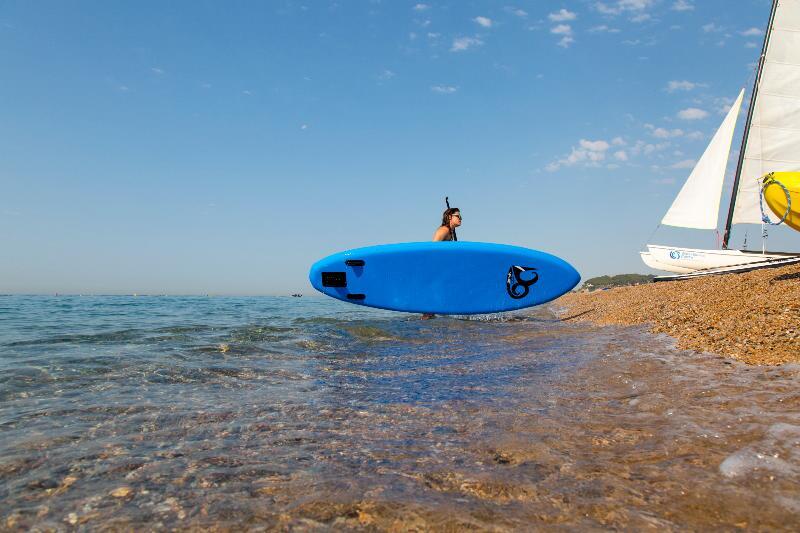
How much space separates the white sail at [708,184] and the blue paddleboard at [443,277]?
62.1 feet

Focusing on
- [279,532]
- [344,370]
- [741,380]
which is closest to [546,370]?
[741,380]

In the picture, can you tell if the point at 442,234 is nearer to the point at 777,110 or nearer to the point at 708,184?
the point at 777,110

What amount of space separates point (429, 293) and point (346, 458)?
649cm

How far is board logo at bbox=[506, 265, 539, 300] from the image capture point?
8531 millimetres

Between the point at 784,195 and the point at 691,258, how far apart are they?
13374mm

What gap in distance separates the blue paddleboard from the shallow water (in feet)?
13.0

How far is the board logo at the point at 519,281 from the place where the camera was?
28.0 ft

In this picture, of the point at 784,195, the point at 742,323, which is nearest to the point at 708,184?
the point at 784,195

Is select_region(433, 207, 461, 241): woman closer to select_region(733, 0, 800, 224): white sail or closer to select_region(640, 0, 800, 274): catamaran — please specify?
select_region(640, 0, 800, 274): catamaran

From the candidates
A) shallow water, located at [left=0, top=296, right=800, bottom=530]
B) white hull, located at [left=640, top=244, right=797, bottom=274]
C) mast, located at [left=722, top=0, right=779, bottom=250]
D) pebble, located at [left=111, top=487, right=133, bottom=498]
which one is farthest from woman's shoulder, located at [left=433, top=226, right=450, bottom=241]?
mast, located at [left=722, top=0, right=779, bottom=250]

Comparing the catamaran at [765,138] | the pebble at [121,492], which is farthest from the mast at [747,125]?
the pebble at [121,492]

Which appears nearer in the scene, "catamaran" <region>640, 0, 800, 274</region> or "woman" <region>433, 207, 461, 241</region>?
"woman" <region>433, 207, 461, 241</region>

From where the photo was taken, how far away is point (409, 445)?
2254 millimetres

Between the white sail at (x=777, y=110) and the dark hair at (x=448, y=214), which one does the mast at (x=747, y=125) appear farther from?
the dark hair at (x=448, y=214)
